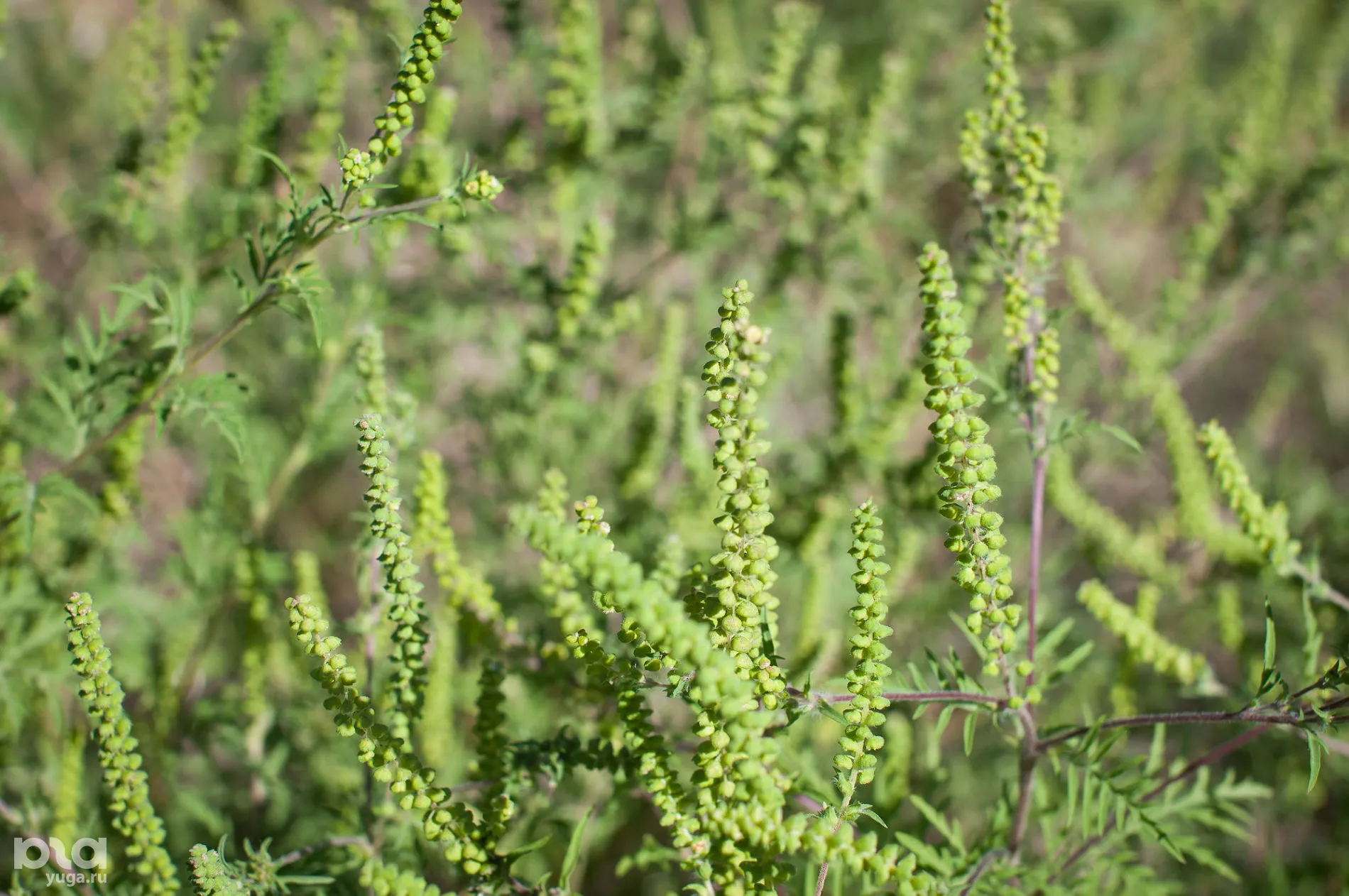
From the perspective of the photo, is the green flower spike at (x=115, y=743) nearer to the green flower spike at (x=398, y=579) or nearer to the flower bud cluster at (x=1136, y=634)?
the green flower spike at (x=398, y=579)

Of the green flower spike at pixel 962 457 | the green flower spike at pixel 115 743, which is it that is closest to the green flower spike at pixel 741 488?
the green flower spike at pixel 962 457

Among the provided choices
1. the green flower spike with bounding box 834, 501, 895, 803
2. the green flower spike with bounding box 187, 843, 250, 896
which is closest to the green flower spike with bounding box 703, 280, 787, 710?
the green flower spike with bounding box 834, 501, 895, 803

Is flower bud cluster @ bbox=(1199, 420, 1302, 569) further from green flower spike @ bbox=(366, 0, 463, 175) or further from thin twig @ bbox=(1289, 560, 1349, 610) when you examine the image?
green flower spike @ bbox=(366, 0, 463, 175)

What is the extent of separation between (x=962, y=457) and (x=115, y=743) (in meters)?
1.33

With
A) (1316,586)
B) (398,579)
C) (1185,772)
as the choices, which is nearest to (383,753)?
(398,579)

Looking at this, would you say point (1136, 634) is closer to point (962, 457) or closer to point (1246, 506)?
point (1246, 506)

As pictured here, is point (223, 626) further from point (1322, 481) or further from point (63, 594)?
point (1322, 481)

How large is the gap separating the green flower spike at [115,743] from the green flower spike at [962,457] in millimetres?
1243

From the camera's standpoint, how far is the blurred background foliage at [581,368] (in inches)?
90.1

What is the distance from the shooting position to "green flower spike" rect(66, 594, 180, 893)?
1.33 metres

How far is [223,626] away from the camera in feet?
10.7

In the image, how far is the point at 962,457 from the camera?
4.38 feet

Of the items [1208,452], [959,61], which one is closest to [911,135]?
[959,61]

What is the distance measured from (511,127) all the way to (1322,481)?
3.18m
